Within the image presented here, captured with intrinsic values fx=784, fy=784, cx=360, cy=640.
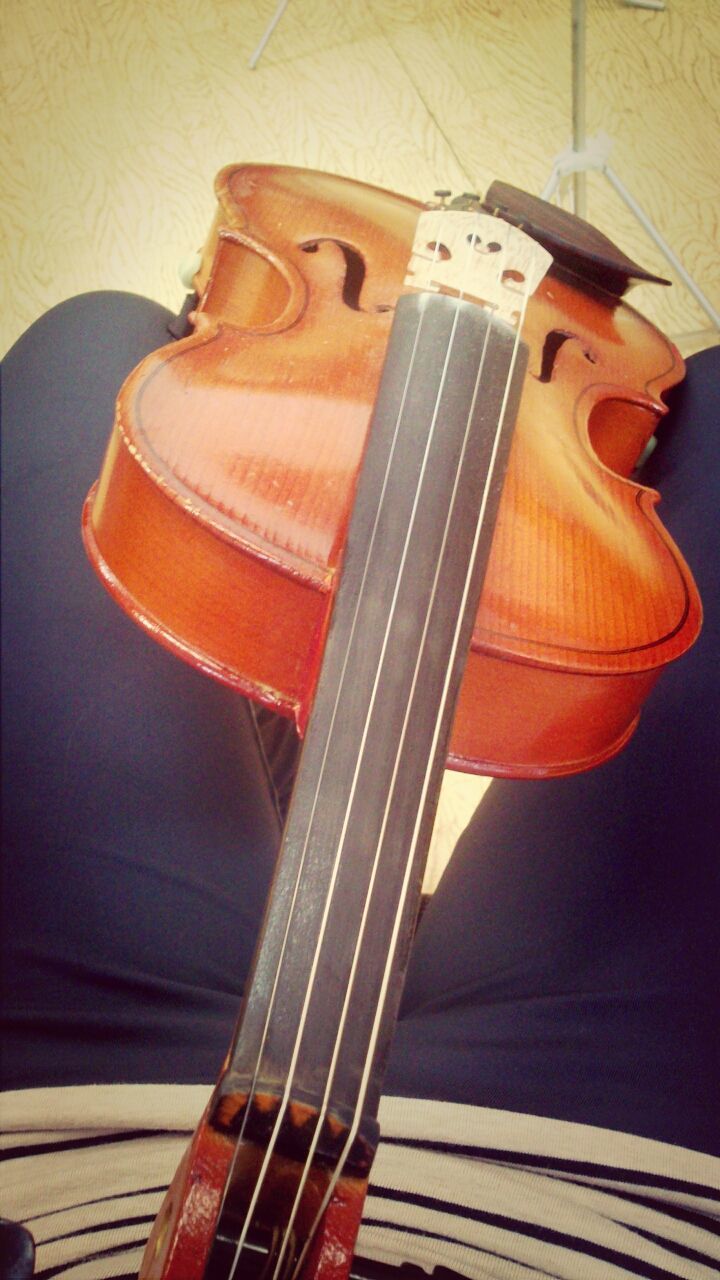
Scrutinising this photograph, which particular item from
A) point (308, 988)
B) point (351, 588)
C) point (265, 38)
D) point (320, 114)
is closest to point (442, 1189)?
point (308, 988)

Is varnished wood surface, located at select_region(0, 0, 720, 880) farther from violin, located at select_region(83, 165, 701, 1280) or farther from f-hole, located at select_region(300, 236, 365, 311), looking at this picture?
violin, located at select_region(83, 165, 701, 1280)

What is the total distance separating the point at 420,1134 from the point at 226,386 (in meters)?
0.51

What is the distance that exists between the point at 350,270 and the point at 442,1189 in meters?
0.73

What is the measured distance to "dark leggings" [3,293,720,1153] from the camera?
53 cm

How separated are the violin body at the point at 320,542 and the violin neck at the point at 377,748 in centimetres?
3

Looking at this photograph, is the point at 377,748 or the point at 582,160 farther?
the point at 582,160

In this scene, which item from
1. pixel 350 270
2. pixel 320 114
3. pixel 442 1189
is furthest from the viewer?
pixel 320 114

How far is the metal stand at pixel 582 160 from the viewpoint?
3.90 ft

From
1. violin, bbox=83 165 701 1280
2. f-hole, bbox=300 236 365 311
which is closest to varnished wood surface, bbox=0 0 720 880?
f-hole, bbox=300 236 365 311

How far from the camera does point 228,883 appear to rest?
638mm

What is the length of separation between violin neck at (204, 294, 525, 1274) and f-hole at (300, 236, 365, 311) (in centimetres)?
10

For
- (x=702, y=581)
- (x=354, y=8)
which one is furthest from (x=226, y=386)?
(x=354, y=8)

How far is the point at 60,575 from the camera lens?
676 millimetres

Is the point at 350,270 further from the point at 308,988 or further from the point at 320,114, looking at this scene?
the point at 320,114
